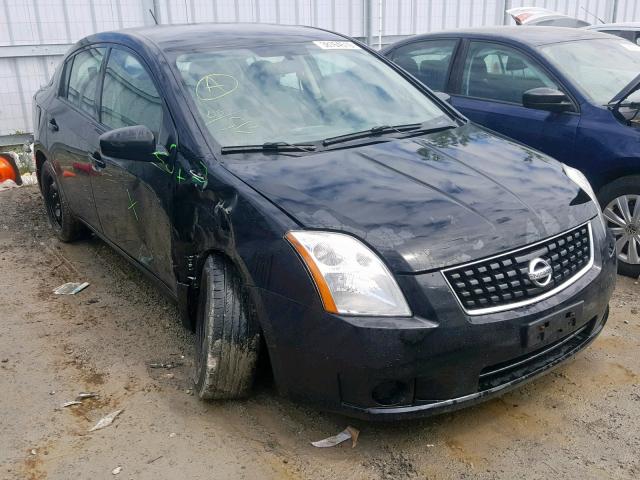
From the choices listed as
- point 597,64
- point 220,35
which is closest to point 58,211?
point 220,35

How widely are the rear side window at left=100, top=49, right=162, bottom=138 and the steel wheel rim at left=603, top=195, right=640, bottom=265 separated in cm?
302

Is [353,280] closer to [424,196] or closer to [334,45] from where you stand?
[424,196]

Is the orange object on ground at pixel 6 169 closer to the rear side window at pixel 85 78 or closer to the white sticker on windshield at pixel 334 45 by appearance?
the rear side window at pixel 85 78

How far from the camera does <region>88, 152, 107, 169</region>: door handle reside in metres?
3.98

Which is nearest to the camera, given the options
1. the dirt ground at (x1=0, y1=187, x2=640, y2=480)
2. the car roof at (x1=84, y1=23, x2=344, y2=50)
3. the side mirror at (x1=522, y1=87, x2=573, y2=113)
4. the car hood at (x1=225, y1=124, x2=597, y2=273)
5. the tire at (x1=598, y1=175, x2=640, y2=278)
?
the car hood at (x1=225, y1=124, x2=597, y2=273)

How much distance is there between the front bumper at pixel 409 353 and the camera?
2.42 m

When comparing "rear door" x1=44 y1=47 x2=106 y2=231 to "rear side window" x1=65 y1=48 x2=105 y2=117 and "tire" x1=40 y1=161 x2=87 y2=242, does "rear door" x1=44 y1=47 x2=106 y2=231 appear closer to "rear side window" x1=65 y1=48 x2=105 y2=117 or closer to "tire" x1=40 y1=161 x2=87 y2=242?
"rear side window" x1=65 y1=48 x2=105 y2=117

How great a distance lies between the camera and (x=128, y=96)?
3803 millimetres

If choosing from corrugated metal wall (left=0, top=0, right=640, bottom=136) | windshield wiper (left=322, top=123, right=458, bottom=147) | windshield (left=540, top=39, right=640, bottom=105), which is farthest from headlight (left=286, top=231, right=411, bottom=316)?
corrugated metal wall (left=0, top=0, right=640, bottom=136)

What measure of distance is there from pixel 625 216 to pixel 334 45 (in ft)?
7.30

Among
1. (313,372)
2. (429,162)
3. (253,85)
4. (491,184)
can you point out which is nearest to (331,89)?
(253,85)

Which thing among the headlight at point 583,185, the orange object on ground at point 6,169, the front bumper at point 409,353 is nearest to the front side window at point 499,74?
the headlight at point 583,185

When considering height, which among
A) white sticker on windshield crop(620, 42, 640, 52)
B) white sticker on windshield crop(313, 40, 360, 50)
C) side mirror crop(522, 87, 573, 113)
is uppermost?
white sticker on windshield crop(313, 40, 360, 50)

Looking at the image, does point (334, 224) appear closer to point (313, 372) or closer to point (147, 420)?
point (313, 372)
